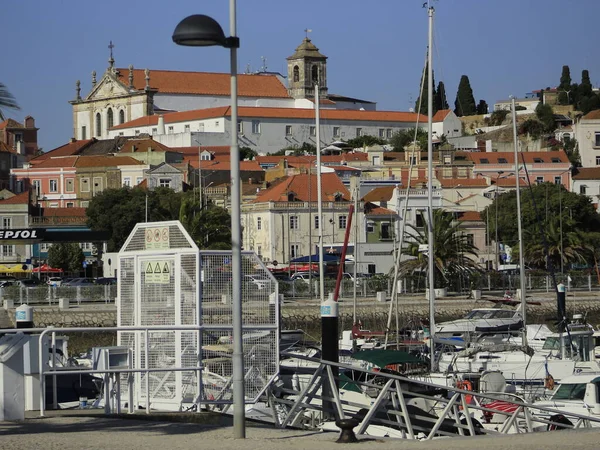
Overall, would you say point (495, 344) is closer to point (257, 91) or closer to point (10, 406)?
point (10, 406)

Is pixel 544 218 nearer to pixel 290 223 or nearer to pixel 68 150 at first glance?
pixel 290 223

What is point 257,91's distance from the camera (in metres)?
181

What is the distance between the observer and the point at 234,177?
14922mm

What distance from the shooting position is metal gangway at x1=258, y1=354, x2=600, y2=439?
55.1 feet

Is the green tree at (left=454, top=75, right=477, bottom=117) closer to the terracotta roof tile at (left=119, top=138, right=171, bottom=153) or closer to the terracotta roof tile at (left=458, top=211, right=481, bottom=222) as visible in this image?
the terracotta roof tile at (left=119, top=138, right=171, bottom=153)

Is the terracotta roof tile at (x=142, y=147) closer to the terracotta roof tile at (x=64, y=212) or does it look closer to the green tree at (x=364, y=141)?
the terracotta roof tile at (x=64, y=212)

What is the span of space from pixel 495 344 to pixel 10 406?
70.5 ft

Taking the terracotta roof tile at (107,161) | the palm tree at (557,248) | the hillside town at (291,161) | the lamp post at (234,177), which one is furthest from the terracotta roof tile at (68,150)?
the lamp post at (234,177)

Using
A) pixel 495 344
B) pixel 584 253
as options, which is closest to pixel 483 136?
pixel 584 253

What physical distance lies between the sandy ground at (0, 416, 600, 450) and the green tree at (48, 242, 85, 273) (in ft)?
238

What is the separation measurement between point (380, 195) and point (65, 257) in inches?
885

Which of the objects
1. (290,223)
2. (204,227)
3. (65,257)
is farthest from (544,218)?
(65,257)

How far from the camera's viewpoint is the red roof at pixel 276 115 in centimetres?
16100

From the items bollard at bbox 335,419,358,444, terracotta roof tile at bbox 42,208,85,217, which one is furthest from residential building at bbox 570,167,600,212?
bollard at bbox 335,419,358,444
